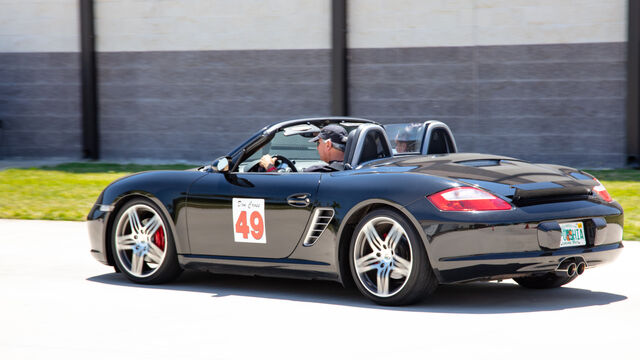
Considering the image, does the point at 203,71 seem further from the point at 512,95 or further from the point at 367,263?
the point at 367,263

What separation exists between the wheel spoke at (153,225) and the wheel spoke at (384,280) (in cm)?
185

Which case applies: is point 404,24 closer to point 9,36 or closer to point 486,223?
point 9,36

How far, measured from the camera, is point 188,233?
6762 millimetres

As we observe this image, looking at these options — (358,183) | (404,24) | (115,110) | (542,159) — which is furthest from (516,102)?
(358,183)

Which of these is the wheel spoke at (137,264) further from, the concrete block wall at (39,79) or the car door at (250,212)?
the concrete block wall at (39,79)

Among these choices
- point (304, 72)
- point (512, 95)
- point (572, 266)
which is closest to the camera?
point (572, 266)

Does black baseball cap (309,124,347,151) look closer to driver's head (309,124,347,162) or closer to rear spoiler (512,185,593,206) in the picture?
driver's head (309,124,347,162)

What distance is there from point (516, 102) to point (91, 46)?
8567 millimetres

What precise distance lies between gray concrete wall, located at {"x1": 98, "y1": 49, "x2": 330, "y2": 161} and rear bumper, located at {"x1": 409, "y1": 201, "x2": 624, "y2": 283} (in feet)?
40.6

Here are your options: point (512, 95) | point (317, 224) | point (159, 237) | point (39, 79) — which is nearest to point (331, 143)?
point (317, 224)

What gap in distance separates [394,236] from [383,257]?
146 millimetres

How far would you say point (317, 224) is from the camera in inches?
243

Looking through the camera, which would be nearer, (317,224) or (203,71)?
(317,224)

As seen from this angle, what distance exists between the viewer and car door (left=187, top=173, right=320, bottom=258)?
6254 millimetres
